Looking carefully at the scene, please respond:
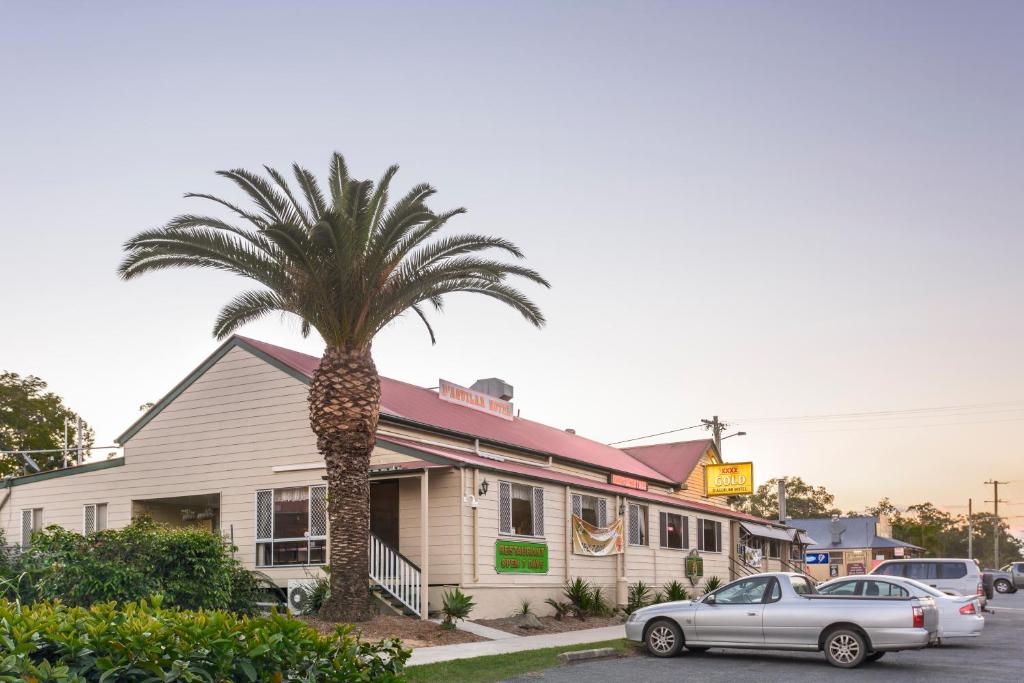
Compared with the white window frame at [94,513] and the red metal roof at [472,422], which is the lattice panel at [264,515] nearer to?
the red metal roof at [472,422]

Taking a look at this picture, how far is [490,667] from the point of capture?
52.7 ft

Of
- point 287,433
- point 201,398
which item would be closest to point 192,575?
point 287,433

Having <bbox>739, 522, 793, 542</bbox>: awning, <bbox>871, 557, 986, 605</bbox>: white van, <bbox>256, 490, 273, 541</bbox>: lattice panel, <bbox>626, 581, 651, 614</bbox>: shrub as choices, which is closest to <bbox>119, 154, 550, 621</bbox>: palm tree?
<bbox>256, 490, 273, 541</bbox>: lattice panel

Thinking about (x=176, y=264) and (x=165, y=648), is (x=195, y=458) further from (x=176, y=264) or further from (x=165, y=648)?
(x=165, y=648)

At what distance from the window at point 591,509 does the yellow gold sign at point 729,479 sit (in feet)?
55.8

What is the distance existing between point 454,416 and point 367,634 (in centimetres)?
1211

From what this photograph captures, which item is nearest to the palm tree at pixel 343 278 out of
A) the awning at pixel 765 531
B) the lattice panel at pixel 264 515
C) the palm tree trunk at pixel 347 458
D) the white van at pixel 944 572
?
the palm tree trunk at pixel 347 458

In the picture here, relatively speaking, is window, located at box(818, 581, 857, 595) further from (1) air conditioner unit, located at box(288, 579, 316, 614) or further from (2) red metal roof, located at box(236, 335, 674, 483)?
(2) red metal roof, located at box(236, 335, 674, 483)

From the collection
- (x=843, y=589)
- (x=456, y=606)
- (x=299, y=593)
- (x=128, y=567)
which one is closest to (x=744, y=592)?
(x=843, y=589)

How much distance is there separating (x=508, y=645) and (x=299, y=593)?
5673mm

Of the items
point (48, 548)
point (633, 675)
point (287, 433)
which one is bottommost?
point (633, 675)

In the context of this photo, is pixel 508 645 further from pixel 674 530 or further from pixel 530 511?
pixel 674 530

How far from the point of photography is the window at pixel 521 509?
24719 mm

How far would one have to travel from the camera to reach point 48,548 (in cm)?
1886
